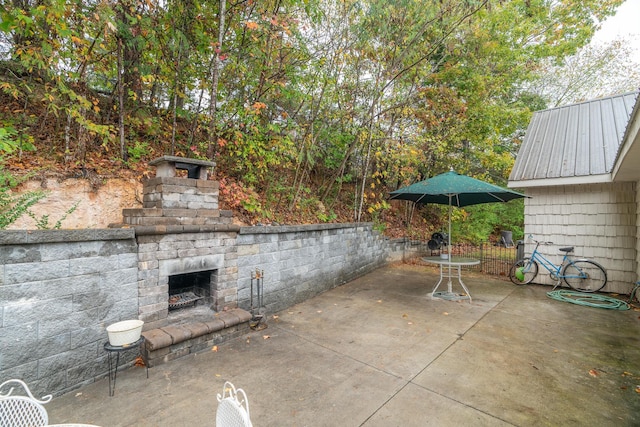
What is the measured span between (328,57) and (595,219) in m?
5.82

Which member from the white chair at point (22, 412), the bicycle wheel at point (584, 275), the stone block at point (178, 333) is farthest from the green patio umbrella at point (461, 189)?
the white chair at point (22, 412)

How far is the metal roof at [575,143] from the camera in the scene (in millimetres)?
5219

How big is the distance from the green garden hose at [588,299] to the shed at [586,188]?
648mm

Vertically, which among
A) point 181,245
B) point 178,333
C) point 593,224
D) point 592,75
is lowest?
point 178,333

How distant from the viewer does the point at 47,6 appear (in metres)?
2.71

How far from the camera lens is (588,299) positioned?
15.8ft

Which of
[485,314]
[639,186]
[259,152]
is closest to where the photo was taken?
[485,314]

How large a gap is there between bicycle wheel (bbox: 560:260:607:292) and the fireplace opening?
6.24 meters

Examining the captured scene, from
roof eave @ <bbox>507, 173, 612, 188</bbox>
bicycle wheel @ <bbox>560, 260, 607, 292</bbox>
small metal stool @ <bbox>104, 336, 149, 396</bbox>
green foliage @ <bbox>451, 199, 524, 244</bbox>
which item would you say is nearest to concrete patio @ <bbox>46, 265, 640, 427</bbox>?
small metal stool @ <bbox>104, 336, 149, 396</bbox>

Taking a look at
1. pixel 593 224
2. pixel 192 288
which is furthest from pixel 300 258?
pixel 593 224

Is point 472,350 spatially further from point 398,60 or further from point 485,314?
point 398,60

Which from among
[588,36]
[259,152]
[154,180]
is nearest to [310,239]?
[259,152]

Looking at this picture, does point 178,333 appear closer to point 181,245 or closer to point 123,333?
point 123,333

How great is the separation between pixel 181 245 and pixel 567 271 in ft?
22.1
